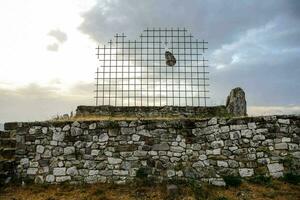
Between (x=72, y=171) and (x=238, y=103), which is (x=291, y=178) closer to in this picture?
(x=238, y=103)

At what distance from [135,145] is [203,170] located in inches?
94.1

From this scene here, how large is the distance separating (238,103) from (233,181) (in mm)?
5526

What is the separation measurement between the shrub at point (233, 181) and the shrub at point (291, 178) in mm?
1476

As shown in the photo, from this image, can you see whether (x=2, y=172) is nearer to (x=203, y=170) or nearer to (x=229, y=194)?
(x=203, y=170)

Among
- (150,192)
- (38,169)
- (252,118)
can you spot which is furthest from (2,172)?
(252,118)

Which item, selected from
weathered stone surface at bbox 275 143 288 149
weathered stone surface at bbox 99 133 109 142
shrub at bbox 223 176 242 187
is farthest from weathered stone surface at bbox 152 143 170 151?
weathered stone surface at bbox 275 143 288 149

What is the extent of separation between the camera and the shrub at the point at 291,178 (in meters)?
11.8

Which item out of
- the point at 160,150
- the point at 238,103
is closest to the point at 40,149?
the point at 160,150

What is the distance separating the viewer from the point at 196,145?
1243 centimetres

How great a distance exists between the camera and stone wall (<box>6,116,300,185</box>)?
40.0 ft

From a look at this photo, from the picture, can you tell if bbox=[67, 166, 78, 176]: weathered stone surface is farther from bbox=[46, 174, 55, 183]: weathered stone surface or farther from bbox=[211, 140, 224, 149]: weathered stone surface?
bbox=[211, 140, 224, 149]: weathered stone surface

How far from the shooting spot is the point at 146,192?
11.6 metres

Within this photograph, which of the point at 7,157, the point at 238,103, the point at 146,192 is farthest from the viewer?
the point at 238,103

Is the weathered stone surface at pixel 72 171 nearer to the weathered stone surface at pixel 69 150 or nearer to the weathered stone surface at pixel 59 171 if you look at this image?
the weathered stone surface at pixel 59 171
